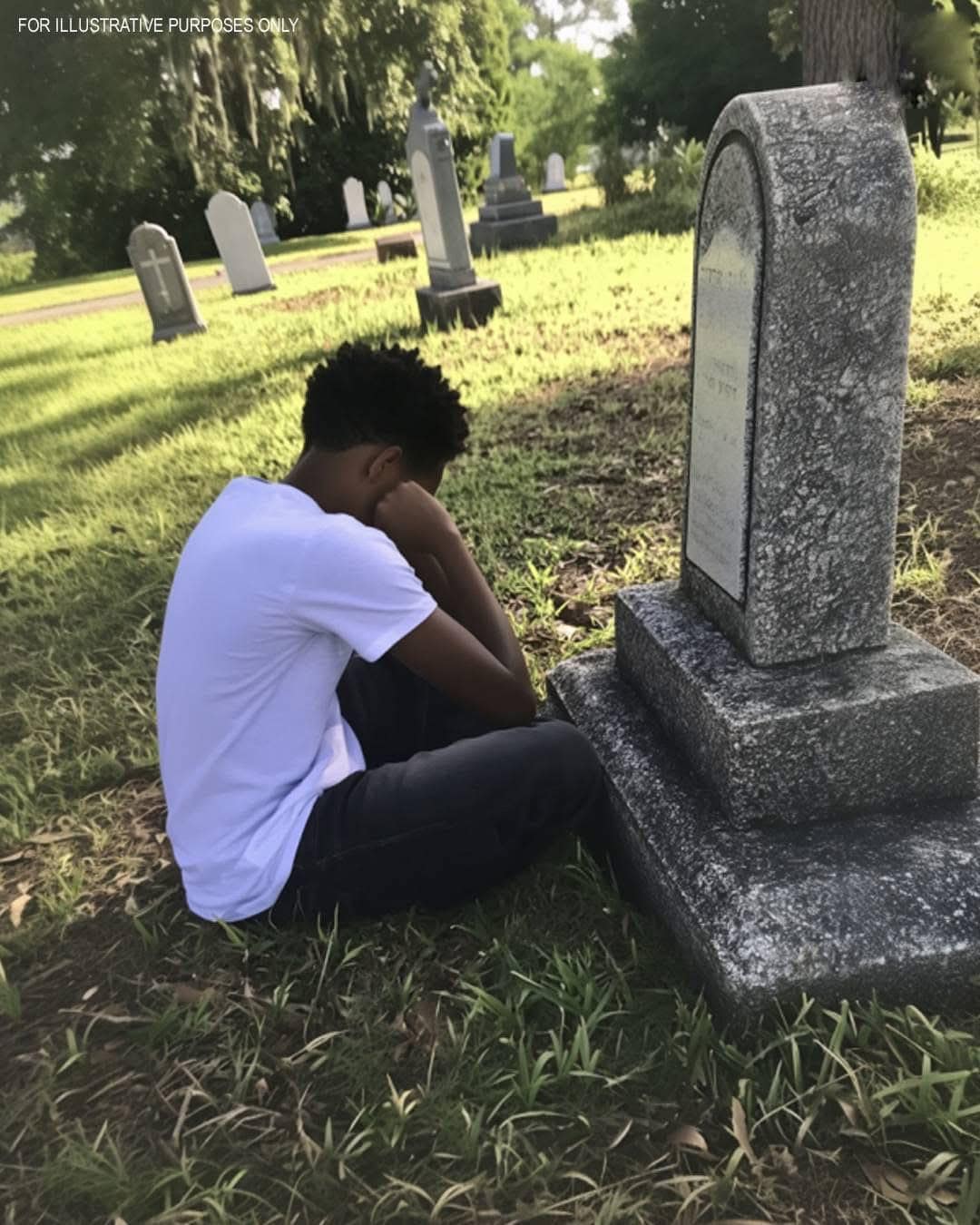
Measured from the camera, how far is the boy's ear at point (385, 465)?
6.09 ft

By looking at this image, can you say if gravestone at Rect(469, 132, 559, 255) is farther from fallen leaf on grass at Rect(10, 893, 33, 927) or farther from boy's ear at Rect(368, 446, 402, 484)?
fallen leaf on grass at Rect(10, 893, 33, 927)

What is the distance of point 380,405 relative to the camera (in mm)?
1846

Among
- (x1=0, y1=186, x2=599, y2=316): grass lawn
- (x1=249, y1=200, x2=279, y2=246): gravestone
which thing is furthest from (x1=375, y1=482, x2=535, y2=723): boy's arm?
(x1=249, y1=200, x2=279, y2=246): gravestone

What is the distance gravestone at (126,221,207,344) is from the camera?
956 cm

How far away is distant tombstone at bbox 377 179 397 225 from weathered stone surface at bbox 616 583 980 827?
23.9 meters

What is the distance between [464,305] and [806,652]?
21.9 feet

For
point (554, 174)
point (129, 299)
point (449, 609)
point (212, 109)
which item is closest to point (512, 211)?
point (129, 299)

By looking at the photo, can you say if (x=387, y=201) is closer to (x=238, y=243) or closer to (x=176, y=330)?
(x=238, y=243)

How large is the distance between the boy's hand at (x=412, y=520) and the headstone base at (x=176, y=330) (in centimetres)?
876

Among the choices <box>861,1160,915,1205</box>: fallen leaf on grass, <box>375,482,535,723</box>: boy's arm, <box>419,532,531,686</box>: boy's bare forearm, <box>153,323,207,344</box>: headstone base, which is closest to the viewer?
<box>861,1160,915,1205</box>: fallen leaf on grass

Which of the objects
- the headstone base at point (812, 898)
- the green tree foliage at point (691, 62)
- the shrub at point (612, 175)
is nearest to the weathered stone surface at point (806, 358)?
the headstone base at point (812, 898)

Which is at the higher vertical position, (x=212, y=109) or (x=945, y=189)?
(x=212, y=109)

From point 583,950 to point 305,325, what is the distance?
799cm

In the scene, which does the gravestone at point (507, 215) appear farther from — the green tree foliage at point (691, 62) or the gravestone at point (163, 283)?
the green tree foliage at point (691, 62)
